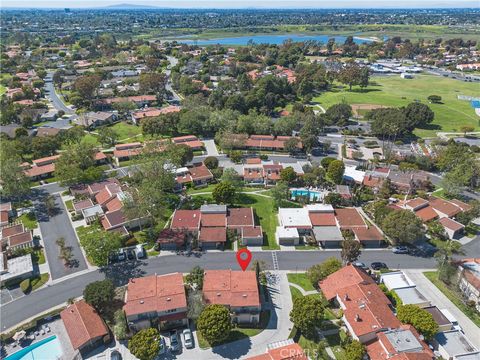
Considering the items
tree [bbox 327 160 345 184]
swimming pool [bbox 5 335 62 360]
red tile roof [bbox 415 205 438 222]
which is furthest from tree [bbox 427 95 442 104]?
swimming pool [bbox 5 335 62 360]

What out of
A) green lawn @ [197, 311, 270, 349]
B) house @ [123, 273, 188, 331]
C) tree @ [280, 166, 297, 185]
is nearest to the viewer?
green lawn @ [197, 311, 270, 349]

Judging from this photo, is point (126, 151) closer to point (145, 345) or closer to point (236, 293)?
point (236, 293)

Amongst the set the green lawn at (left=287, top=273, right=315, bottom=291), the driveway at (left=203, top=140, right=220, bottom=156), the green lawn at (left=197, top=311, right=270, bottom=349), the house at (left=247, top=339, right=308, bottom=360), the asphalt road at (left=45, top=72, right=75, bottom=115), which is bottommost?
the asphalt road at (left=45, top=72, right=75, bottom=115)

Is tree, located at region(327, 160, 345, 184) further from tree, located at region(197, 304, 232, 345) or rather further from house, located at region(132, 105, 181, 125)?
house, located at region(132, 105, 181, 125)

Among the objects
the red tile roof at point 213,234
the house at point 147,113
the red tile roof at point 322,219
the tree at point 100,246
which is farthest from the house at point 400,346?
the house at point 147,113

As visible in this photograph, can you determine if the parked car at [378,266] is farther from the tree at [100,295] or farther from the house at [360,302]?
the tree at [100,295]

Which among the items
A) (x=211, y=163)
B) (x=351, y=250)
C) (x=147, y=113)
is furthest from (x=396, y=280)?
(x=147, y=113)

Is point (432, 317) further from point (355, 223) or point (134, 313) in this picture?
point (134, 313)

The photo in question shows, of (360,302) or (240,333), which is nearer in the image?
(240,333)
